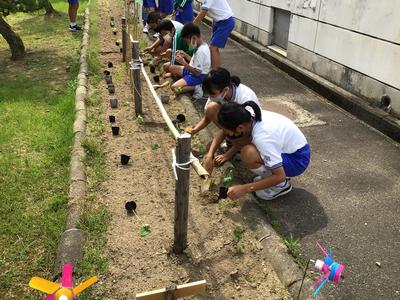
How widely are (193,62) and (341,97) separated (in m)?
2.42

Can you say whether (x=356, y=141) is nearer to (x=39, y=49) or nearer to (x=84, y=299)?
(x=84, y=299)

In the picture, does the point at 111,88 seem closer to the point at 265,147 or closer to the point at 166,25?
the point at 166,25

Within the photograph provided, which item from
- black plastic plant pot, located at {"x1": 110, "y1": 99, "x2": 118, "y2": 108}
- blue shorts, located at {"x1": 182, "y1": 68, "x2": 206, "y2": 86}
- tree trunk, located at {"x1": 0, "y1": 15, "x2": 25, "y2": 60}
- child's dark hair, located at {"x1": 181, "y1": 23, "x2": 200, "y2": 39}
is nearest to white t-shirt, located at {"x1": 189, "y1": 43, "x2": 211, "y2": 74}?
blue shorts, located at {"x1": 182, "y1": 68, "x2": 206, "y2": 86}

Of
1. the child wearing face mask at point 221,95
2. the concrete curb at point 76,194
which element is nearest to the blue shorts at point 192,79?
the concrete curb at point 76,194

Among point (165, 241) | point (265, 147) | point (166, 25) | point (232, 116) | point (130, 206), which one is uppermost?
point (166, 25)

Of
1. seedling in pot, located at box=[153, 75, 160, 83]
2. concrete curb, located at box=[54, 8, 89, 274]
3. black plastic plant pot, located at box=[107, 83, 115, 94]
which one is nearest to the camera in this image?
concrete curb, located at box=[54, 8, 89, 274]

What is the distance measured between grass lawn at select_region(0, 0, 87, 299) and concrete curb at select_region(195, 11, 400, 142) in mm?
4140

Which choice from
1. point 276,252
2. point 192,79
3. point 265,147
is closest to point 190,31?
point 192,79

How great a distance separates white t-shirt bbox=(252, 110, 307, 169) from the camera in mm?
3469

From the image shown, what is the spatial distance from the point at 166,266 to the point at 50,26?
418 inches

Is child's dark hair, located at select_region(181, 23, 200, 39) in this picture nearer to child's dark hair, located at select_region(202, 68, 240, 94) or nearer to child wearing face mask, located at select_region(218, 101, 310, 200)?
child's dark hair, located at select_region(202, 68, 240, 94)

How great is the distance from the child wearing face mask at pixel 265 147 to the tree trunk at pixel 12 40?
21.9 feet

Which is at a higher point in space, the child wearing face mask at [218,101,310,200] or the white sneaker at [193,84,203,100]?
the child wearing face mask at [218,101,310,200]

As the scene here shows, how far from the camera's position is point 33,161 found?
4.57 metres
